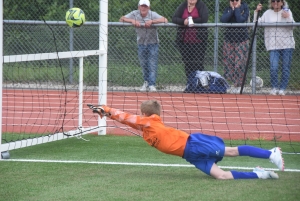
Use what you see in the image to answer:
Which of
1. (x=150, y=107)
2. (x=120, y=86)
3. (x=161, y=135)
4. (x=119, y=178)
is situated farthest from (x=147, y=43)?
(x=119, y=178)

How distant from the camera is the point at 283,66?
14.2 meters

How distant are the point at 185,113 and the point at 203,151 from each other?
17.5 feet

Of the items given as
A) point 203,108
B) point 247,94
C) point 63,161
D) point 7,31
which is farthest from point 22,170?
point 7,31

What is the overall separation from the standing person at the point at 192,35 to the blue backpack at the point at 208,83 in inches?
7.3

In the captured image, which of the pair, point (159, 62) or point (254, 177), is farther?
point (159, 62)

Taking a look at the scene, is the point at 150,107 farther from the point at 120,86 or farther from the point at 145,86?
the point at 120,86

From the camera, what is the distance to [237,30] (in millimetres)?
14602

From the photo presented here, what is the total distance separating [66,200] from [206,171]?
1614 millimetres

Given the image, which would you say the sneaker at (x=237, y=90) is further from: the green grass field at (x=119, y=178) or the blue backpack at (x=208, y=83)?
the green grass field at (x=119, y=178)

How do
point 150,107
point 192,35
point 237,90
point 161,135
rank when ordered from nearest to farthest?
point 161,135
point 150,107
point 237,90
point 192,35

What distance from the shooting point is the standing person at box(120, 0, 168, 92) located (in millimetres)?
14562

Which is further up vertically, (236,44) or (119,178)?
(236,44)

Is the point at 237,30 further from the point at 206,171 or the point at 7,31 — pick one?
the point at 206,171

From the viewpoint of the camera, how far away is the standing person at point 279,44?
14.1m
